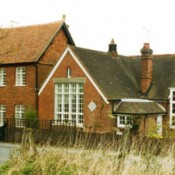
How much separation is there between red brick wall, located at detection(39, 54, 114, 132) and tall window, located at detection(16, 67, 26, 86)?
3214 millimetres

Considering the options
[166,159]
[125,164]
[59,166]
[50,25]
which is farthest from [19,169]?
[50,25]

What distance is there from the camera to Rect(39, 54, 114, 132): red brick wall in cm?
3003

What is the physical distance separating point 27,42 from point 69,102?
889 cm

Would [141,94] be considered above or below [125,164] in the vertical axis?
above

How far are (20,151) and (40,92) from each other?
21.6m

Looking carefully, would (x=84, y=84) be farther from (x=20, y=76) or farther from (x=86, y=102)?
(x=20, y=76)

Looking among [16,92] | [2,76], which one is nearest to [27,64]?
[16,92]

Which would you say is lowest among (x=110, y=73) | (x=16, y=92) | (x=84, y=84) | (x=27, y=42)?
(x=16, y=92)

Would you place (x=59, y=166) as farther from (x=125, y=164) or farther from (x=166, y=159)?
(x=166, y=159)

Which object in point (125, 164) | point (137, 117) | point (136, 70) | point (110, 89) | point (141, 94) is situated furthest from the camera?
point (136, 70)

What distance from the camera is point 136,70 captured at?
3766 cm

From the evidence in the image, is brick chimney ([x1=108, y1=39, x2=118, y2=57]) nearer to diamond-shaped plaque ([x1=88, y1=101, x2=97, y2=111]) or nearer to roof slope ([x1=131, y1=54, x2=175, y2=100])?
roof slope ([x1=131, y1=54, x2=175, y2=100])

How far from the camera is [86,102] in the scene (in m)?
31.1

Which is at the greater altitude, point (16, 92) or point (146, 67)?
point (146, 67)
